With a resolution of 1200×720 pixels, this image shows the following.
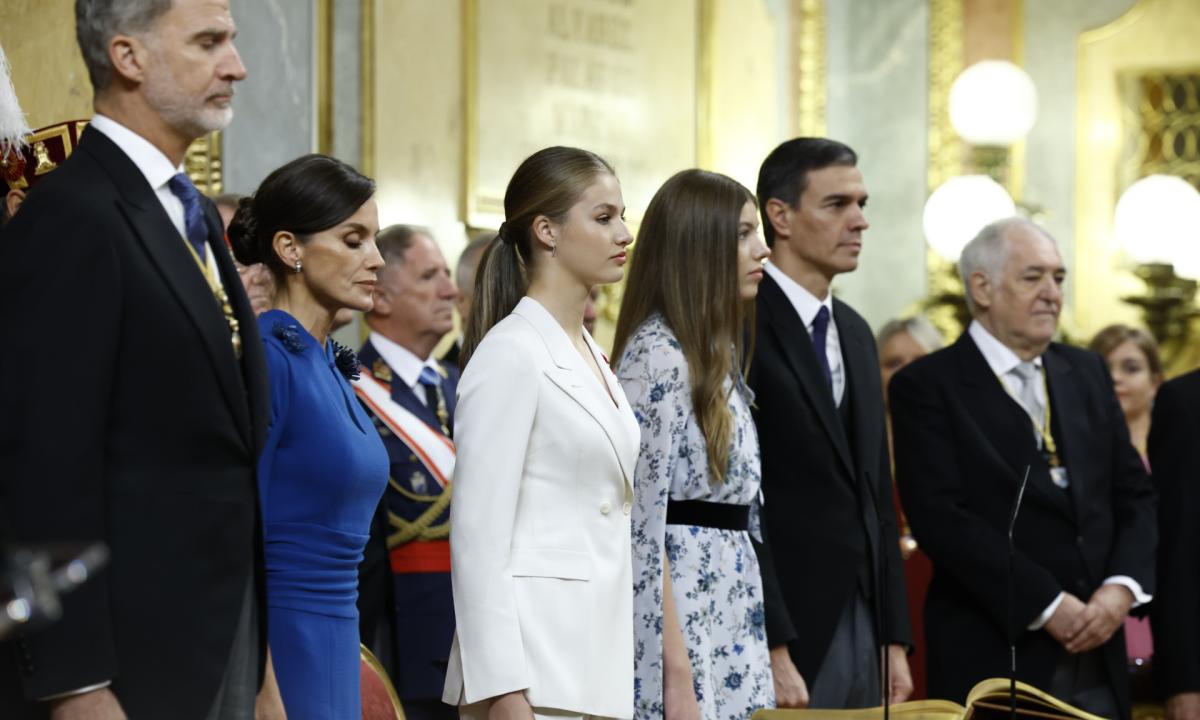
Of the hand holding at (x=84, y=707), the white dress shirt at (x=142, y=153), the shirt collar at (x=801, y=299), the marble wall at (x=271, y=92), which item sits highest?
the marble wall at (x=271, y=92)

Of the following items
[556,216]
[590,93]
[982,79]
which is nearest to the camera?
[556,216]

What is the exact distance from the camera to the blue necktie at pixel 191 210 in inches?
97.3

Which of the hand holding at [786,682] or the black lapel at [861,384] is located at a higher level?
the black lapel at [861,384]

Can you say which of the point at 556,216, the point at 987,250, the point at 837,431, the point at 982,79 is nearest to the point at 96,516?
the point at 556,216

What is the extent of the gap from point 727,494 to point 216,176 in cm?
189

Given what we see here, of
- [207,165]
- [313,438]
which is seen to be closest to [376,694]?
[313,438]

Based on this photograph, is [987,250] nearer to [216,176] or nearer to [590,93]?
[216,176]

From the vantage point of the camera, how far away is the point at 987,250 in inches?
197

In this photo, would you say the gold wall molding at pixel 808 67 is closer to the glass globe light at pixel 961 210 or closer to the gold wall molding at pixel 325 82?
the glass globe light at pixel 961 210

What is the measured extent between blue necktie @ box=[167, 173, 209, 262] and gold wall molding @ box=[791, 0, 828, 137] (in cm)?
692

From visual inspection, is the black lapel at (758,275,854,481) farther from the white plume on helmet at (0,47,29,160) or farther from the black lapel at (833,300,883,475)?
the white plume on helmet at (0,47,29,160)

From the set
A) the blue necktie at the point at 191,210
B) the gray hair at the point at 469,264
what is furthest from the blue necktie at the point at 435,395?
the blue necktie at the point at 191,210

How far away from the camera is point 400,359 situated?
4.72 m

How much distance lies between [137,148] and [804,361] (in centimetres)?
215
